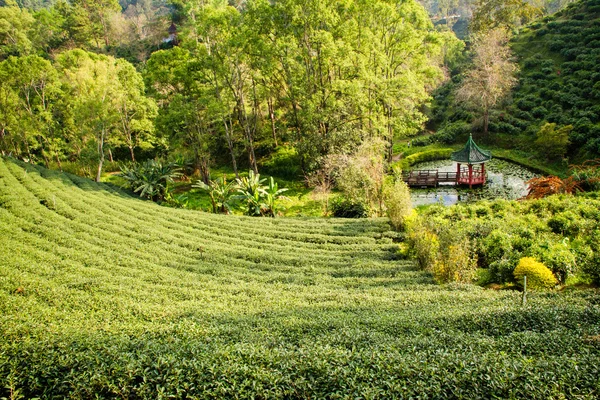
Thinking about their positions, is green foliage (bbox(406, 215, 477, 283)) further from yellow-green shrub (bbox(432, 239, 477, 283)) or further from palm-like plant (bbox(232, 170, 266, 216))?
palm-like plant (bbox(232, 170, 266, 216))

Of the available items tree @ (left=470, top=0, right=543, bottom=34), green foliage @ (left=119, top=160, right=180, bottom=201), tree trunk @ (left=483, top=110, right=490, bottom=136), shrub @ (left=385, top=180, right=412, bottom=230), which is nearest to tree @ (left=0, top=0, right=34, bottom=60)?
green foliage @ (left=119, top=160, right=180, bottom=201)

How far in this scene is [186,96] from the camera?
24938 mm

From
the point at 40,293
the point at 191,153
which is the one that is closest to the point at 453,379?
the point at 40,293

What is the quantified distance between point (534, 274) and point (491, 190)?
1417 centimetres

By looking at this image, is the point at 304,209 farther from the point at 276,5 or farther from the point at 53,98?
the point at 53,98

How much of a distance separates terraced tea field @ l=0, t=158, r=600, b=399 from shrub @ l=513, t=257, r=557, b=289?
1.58 m

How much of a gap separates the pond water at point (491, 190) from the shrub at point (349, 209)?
403 centimetres

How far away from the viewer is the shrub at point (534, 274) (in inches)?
401

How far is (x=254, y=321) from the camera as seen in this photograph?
7.95 metres

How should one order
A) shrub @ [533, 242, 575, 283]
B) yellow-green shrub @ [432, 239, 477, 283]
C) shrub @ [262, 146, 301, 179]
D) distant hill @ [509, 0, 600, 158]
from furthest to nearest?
shrub @ [262, 146, 301, 179] < distant hill @ [509, 0, 600, 158] < yellow-green shrub @ [432, 239, 477, 283] < shrub @ [533, 242, 575, 283]

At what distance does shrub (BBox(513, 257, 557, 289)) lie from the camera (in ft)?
33.4

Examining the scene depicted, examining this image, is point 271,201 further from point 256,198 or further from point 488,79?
point 488,79

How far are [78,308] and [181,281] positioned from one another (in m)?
2.96

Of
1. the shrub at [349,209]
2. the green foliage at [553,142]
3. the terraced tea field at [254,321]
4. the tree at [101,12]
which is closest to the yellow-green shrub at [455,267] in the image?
the terraced tea field at [254,321]
